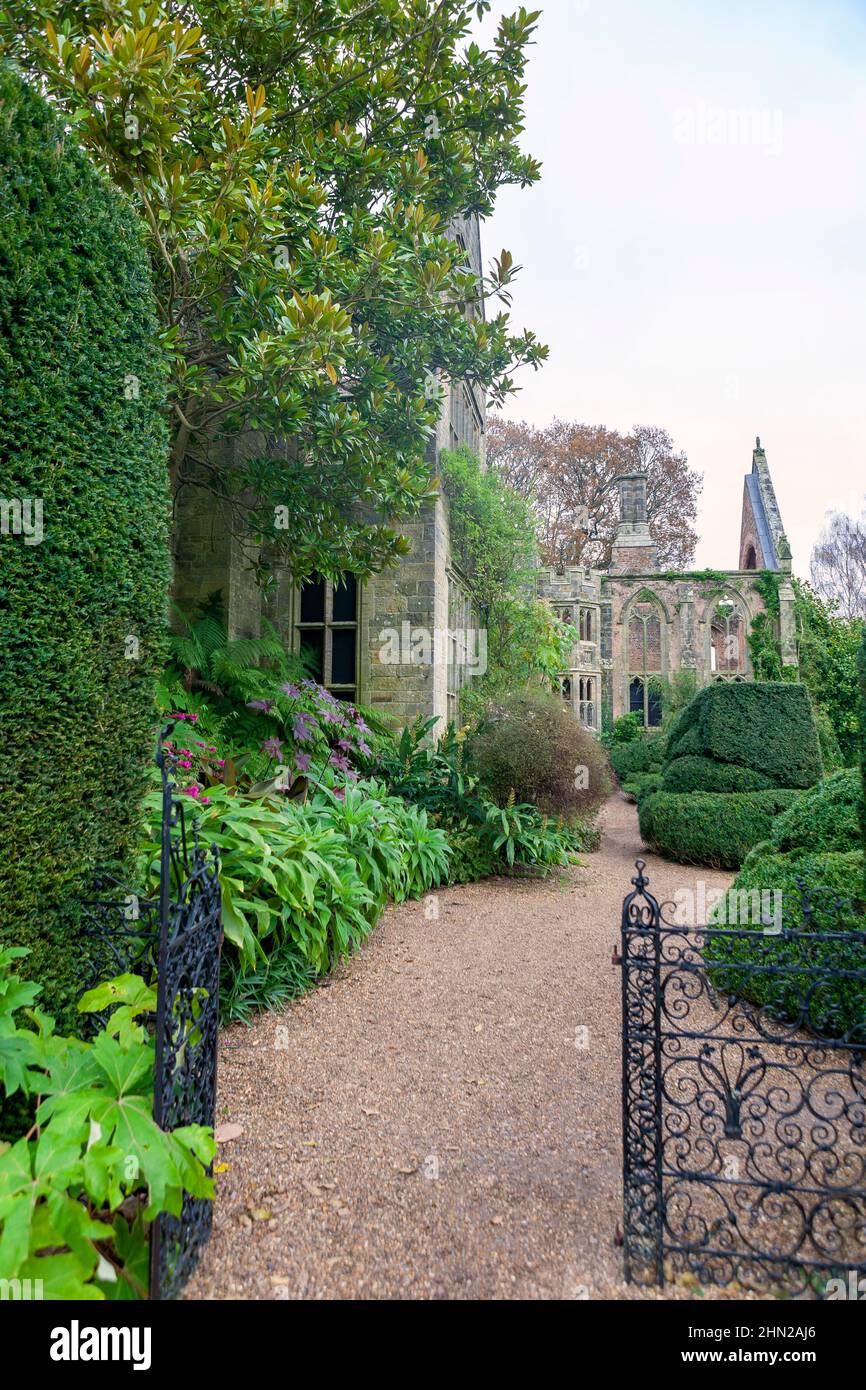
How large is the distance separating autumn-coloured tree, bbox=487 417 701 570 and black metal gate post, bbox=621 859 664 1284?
1021 inches

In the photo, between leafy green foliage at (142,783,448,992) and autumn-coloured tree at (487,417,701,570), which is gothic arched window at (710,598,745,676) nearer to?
autumn-coloured tree at (487,417,701,570)

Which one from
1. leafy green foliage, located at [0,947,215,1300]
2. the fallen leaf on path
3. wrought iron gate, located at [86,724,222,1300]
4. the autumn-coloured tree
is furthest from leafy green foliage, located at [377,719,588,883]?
→ the autumn-coloured tree

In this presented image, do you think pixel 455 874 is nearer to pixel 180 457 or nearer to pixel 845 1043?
pixel 180 457

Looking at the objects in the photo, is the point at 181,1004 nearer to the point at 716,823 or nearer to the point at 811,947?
the point at 811,947

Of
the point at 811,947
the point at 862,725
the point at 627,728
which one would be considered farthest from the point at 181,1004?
the point at 627,728

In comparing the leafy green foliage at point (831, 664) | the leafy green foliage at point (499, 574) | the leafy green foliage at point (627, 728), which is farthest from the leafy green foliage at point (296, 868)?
the leafy green foliage at point (627, 728)

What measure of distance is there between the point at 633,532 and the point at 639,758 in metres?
11.1

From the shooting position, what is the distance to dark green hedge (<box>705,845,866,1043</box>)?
3221mm

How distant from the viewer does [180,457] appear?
636 cm

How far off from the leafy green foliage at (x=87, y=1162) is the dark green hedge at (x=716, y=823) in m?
7.22

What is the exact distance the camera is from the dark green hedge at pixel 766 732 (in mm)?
8695

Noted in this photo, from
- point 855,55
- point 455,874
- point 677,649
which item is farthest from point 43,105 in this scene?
point 677,649

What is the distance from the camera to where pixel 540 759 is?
7430 mm

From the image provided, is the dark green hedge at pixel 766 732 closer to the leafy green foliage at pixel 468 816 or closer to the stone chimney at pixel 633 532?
the leafy green foliage at pixel 468 816
